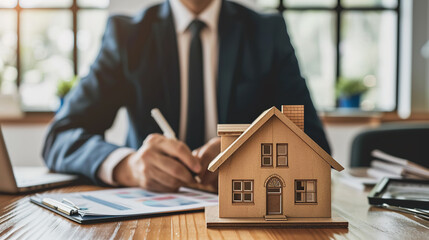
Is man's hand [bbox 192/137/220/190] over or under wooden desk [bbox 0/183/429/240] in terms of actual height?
over

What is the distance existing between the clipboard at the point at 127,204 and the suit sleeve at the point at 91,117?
0.71 ft

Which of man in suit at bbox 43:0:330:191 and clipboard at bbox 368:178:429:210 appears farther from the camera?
man in suit at bbox 43:0:330:191

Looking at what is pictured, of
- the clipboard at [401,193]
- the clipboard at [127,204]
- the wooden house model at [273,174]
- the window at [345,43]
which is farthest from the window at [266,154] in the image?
the window at [345,43]

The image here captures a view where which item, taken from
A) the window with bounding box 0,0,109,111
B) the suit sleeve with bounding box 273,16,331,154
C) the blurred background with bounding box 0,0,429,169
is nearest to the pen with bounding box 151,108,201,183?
the suit sleeve with bounding box 273,16,331,154

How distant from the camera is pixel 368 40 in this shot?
13.2ft

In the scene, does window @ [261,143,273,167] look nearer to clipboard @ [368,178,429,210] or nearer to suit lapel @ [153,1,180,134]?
clipboard @ [368,178,429,210]

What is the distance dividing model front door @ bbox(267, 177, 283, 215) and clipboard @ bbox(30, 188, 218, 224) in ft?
0.50

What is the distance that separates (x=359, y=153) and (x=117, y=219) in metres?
1.40

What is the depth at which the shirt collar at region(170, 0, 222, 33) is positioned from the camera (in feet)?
4.58

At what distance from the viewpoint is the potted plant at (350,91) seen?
3.70m

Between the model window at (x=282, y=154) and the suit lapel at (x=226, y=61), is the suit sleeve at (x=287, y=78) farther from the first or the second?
the model window at (x=282, y=154)

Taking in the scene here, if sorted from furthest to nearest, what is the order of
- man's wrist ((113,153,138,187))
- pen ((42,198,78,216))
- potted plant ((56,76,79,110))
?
potted plant ((56,76,79,110)), man's wrist ((113,153,138,187)), pen ((42,198,78,216))

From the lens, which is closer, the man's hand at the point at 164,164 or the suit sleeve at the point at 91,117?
the man's hand at the point at 164,164

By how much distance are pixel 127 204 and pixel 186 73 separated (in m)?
0.72
